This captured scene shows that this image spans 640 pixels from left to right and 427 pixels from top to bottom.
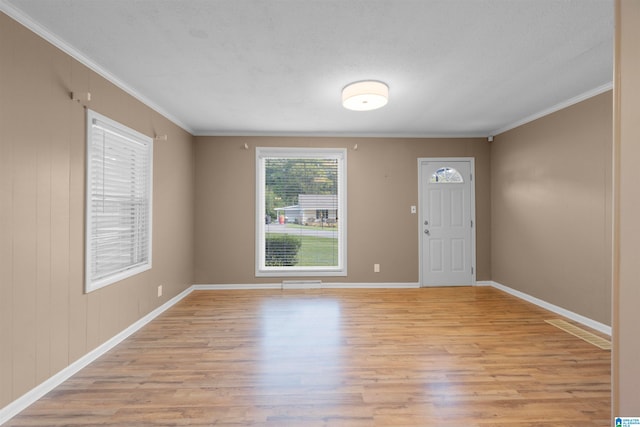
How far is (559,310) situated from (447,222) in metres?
1.91

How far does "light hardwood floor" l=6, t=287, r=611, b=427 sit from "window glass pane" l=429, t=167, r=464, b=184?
2.23 m

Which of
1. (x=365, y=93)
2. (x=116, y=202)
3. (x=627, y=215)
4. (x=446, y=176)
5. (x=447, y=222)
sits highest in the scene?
(x=365, y=93)

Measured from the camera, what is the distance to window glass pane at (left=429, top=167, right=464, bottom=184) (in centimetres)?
513

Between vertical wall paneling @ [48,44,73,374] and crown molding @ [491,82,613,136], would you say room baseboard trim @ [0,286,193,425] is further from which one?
crown molding @ [491,82,613,136]

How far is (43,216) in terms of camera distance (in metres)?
2.11

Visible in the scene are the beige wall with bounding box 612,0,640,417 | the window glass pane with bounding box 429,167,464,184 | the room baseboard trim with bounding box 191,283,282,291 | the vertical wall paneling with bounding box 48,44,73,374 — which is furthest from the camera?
the window glass pane with bounding box 429,167,464,184

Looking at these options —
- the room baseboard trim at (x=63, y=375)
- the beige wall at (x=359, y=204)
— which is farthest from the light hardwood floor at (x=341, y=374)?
the beige wall at (x=359, y=204)

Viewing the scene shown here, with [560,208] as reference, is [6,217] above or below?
below

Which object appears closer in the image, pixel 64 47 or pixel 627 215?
pixel 627 215

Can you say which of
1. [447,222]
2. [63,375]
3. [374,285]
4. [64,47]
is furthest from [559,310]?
[64,47]

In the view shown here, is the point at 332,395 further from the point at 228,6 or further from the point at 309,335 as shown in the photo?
the point at 228,6

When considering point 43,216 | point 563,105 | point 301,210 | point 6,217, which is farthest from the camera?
point 301,210

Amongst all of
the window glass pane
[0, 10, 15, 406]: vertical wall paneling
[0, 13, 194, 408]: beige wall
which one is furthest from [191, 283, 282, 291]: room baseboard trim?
the window glass pane

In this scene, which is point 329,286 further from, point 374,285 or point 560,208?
point 560,208
